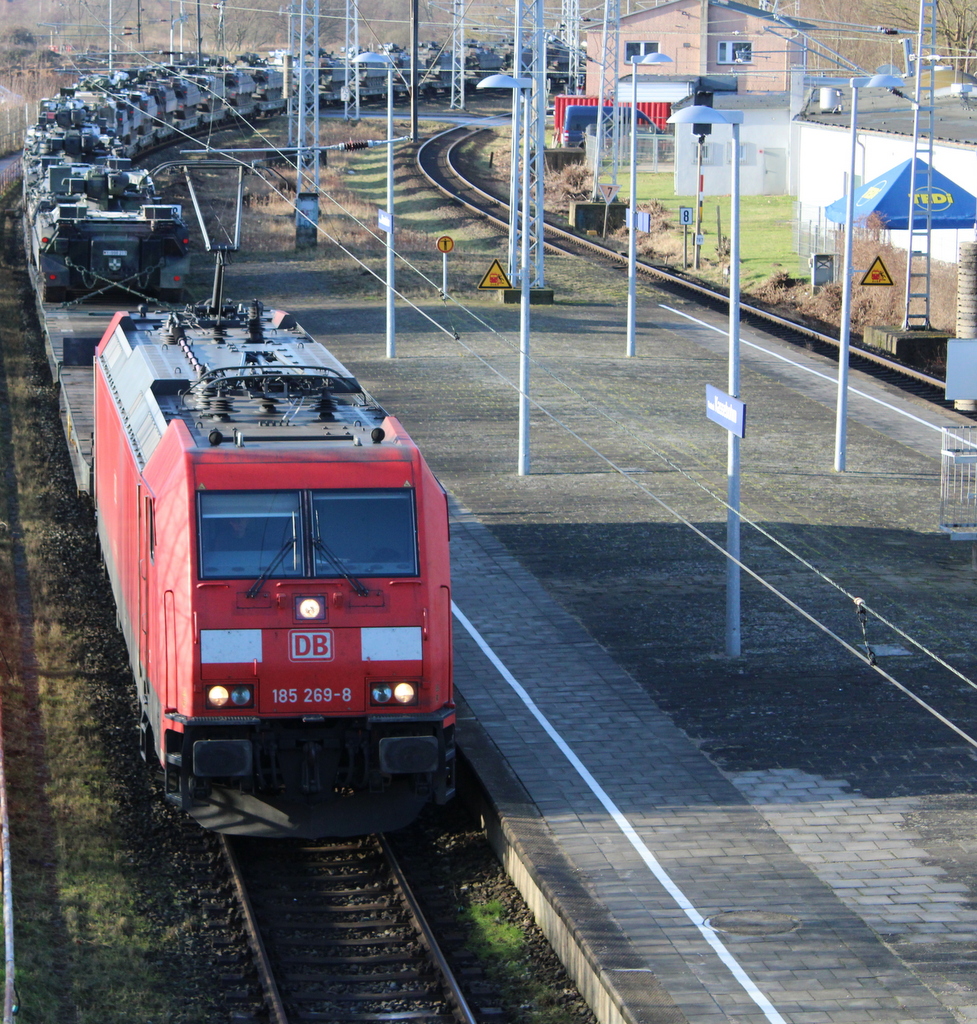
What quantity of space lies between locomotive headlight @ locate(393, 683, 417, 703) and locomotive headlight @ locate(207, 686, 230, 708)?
108cm

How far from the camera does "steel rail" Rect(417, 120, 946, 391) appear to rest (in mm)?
30422

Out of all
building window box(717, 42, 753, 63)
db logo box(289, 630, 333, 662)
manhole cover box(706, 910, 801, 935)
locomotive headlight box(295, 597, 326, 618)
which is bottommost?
manhole cover box(706, 910, 801, 935)

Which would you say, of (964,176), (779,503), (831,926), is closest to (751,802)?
(831,926)

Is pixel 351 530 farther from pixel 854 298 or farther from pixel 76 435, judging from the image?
pixel 854 298

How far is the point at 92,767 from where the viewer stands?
40.2 feet

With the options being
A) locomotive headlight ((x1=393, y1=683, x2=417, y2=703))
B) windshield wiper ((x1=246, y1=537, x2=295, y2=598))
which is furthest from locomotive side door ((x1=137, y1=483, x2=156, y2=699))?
locomotive headlight ((x1=393, y1=683, x2=417, y2=703))

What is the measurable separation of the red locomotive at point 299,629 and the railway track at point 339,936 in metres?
0.36

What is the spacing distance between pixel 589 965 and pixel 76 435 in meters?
12.2

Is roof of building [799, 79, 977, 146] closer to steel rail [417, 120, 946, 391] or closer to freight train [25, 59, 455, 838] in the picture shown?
steel rail [417, 120, 946, 391]

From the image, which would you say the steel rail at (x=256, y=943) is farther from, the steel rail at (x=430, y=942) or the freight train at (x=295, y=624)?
the steel rail at (x=430, y=942)

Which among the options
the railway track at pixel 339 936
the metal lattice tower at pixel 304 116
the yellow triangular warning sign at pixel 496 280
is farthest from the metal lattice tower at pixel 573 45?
the railway track at pixel 339 936

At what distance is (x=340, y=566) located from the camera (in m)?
10.3

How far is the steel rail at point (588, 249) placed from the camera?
30422 millimetres

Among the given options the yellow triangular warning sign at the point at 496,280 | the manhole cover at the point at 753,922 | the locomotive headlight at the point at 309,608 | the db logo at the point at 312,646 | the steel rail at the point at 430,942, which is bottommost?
the steel rail at the point at 430,942
